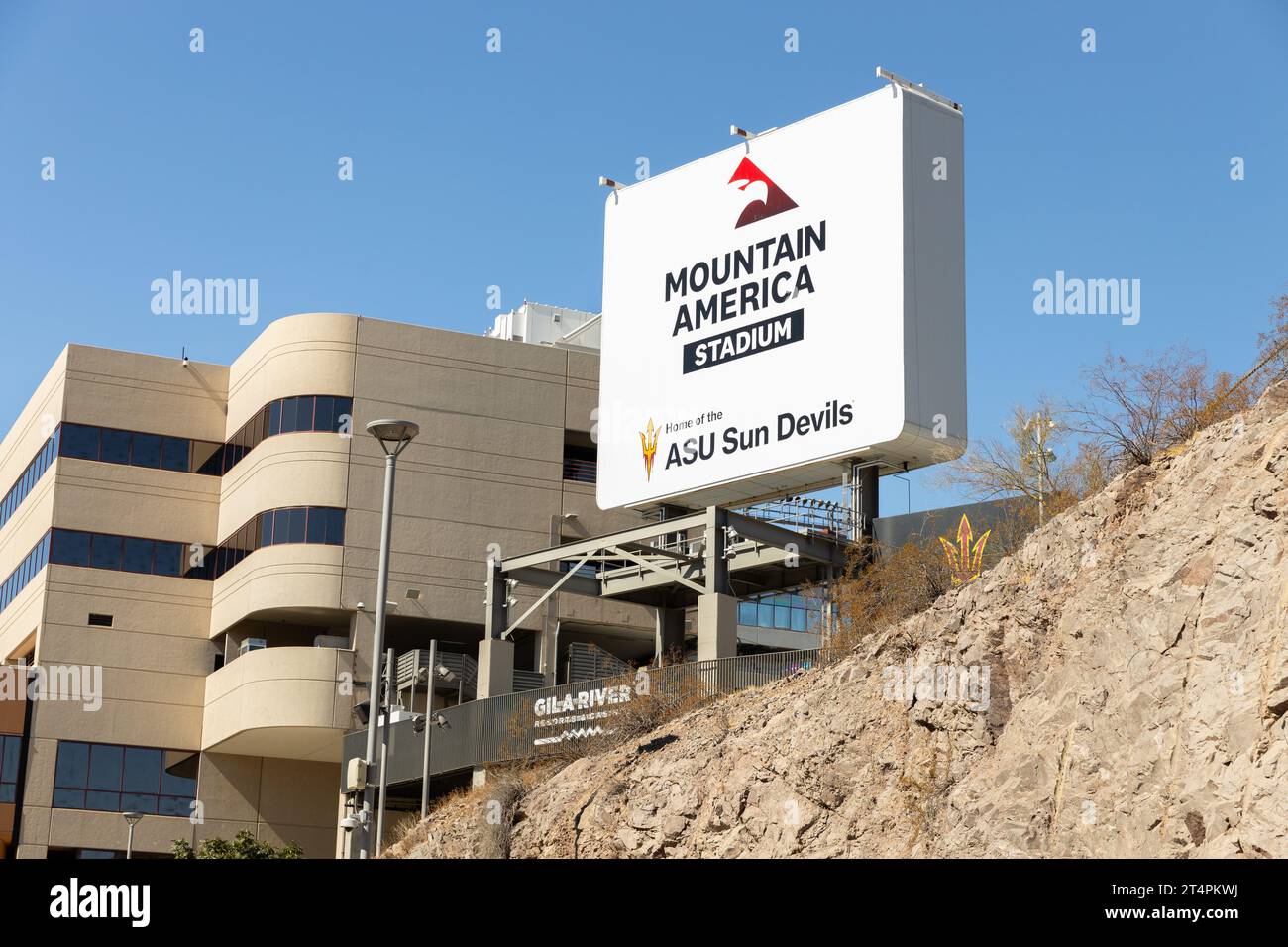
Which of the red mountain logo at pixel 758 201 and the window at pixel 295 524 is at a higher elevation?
the red mountain logo at pixel 758 201

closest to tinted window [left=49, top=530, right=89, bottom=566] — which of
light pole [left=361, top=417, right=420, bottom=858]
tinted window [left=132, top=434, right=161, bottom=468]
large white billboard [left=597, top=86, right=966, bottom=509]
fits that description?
tinted window [left=132, top=434, right=161, bottom=468]

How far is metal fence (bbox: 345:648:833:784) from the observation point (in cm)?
3406

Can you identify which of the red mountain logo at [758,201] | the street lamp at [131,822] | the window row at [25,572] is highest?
the red mountain logo at [758,201]

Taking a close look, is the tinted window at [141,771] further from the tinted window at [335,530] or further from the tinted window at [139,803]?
the tinted window at [335,530]

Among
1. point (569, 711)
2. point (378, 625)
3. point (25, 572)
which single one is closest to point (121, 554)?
point (25, 572)

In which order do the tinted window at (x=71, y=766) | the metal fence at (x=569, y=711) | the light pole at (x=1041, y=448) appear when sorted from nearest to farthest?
1. the metal fence at (x=569, y=711)
2. the light pole at (x=1041, y=448)
3. the tinted window at (x=71, y=766)

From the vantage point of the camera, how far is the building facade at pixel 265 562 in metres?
53.8

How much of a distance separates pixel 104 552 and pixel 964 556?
35068 mm

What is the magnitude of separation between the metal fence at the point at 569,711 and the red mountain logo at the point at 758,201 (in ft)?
38.9

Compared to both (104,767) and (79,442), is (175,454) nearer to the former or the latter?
(79,442)

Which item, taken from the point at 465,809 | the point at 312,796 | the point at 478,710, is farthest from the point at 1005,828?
the point at 312,796

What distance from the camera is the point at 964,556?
3494 cm

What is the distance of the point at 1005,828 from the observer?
58.1 feet

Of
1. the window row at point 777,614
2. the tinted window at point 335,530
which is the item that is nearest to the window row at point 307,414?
the tinted window at point 335,530
